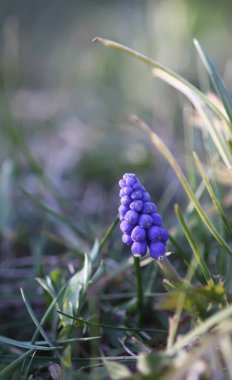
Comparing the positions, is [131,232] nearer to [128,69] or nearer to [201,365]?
[201,365]

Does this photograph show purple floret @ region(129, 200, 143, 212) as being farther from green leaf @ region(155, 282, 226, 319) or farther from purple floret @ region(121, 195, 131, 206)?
green leaf @ region(155, 282, 226, 319)

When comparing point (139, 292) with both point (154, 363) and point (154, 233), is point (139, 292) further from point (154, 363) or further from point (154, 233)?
point (154, 363)


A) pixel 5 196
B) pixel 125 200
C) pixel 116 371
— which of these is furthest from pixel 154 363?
pixel 5 196

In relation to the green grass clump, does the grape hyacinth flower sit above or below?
above

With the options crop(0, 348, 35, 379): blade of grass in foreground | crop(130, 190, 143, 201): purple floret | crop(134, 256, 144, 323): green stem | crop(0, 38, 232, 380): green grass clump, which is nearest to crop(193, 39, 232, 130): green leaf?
crop(0, 38, 232, 380): green grass clump

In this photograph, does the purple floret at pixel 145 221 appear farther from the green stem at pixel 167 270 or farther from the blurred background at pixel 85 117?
the blurred background at pixel 85 117
